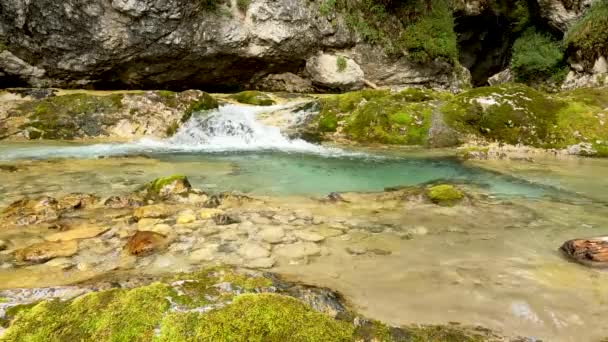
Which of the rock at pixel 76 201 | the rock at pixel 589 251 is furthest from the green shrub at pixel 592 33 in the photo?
Answer: the rock at pixel 76 201

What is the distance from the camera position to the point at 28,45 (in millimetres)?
14391

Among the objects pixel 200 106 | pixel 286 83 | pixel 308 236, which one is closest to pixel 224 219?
pixel 308 236

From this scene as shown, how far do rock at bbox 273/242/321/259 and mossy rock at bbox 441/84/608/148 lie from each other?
802cm

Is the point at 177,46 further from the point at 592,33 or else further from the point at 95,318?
the point at 592,33

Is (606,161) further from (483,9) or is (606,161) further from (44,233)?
(483,9)

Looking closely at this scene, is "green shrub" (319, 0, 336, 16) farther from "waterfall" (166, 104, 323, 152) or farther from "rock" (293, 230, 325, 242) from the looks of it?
"rock" (293, 230, 325, 242)

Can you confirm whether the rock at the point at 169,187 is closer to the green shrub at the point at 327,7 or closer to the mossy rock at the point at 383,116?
the mossy rock at the point at 383,116

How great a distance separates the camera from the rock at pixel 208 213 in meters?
4.48

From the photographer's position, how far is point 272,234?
4.06m

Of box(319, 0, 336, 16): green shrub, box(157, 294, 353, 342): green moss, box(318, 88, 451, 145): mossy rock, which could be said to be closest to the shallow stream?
box(157, 294, 353, 342): green moss

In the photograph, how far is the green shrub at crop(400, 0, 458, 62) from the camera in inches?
749

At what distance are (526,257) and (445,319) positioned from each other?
1397 millimetres

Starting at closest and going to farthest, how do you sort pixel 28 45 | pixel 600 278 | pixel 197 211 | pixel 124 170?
pixel 600 278
pixel 197 211
pixel 124 170
pixel 28 45

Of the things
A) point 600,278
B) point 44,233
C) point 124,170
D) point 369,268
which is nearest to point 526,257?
point 600,278
